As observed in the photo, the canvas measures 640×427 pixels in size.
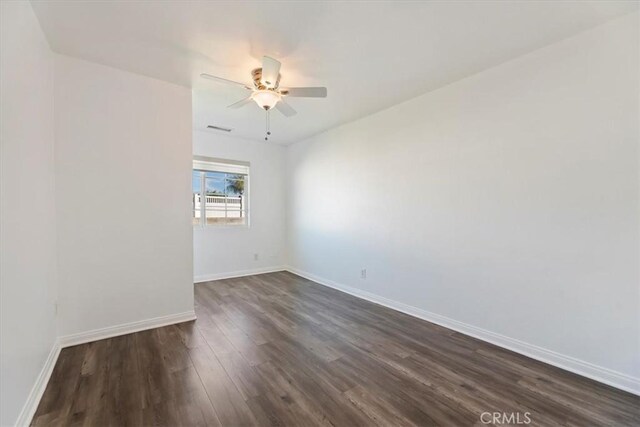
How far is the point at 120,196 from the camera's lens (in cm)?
268

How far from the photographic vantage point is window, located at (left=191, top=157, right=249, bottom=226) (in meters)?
4.72

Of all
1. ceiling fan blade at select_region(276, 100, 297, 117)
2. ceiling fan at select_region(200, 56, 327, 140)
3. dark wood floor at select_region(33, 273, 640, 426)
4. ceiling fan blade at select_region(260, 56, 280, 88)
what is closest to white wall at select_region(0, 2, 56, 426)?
dark wood floor at select_region(33, 273, 640, 426)

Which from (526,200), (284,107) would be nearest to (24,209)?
(284,107)

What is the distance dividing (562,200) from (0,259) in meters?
3.56

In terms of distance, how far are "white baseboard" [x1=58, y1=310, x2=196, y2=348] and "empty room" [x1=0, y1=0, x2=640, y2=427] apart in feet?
0.06

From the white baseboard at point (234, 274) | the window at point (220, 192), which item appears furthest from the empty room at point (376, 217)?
the window at point (220, 192)

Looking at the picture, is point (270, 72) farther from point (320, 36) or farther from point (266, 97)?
point (320, 36)

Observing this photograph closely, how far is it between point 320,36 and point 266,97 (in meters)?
0.68

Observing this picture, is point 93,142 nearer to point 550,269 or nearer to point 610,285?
point 550,269

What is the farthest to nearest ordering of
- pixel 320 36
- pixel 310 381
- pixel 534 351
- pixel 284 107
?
1. pixel 284 107
2. pixel 534 351
3. pixel 320 36
4. pixel 310 381

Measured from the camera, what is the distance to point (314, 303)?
11.8 feet

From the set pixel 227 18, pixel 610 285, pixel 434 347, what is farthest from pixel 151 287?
pixel 610 285

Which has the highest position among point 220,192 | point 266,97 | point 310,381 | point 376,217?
point 266,97

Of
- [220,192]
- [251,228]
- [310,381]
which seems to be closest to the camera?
[310,381]
